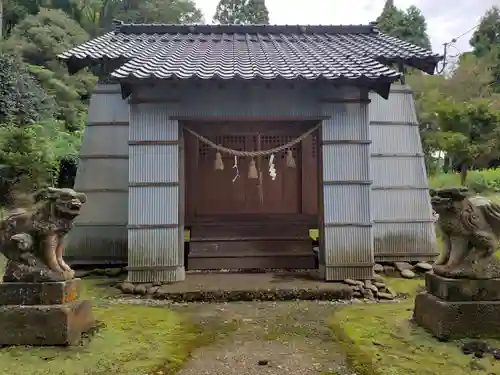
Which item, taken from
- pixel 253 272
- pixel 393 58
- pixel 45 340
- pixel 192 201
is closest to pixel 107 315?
pixel 45 340

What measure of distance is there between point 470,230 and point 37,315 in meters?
5.21

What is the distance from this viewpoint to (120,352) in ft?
16.3

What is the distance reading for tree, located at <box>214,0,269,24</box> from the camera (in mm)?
34719

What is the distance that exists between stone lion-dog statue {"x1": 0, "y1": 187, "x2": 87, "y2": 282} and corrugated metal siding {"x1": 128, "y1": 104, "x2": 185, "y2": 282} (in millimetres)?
2878

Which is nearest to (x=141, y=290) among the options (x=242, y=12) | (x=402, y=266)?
(x=402, y=266)

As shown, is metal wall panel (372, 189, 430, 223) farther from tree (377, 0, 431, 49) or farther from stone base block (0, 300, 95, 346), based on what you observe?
tree (377, 0, 431, 49)

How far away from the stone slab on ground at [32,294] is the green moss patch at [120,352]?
52 cm

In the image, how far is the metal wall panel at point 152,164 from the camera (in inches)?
325

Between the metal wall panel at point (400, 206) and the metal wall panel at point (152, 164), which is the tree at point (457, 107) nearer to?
the metal wall panel at point (400, 206)

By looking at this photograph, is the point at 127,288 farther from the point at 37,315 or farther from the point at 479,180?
the point at 479,180

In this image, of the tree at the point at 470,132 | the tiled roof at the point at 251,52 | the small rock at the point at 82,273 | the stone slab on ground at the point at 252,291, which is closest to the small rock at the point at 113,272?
the small rock at the point at 82,273

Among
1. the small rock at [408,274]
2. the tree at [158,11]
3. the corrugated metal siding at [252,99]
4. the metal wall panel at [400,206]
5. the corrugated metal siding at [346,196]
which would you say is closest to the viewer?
the corrugated metal siding at [346,196]

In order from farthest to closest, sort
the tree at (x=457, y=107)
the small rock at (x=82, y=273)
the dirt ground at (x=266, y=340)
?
the tree at (x=457, y=107), the small rock at (x=82, y=273), the dirt ground at (x=266, y=340)

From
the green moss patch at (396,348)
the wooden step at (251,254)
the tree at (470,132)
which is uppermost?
the tree at (470,132)
